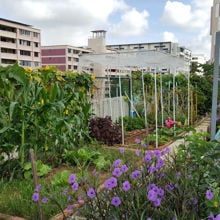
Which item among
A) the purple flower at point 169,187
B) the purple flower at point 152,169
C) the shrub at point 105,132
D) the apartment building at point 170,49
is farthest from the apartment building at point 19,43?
the purple flower at point 169,187

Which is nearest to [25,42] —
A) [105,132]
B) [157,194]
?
[105,132]

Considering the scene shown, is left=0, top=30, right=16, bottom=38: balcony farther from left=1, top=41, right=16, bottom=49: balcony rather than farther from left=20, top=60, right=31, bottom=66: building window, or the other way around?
left=20, top=60, right=31, bottom=66: building window

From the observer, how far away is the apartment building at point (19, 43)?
59938 millimetres

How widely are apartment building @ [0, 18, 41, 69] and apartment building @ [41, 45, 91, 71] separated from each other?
7.10 metres

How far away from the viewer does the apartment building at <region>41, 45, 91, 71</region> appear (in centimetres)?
7538

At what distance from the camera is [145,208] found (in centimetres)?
189

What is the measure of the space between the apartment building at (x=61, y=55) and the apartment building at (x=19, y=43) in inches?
280

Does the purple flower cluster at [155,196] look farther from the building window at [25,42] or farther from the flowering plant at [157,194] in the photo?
the building window at [25,42]

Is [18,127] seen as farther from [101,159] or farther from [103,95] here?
[103,95]

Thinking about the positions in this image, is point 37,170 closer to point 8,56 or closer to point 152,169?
point 152,169

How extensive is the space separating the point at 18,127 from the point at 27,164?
1.76 feet

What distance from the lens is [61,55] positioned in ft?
250

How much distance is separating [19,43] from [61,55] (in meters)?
14.4


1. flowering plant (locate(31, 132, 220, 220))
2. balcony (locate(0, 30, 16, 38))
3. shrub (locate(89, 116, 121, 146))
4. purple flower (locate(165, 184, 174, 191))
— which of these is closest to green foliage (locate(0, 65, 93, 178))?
shrub (locate(89, 116, 121, 146))
